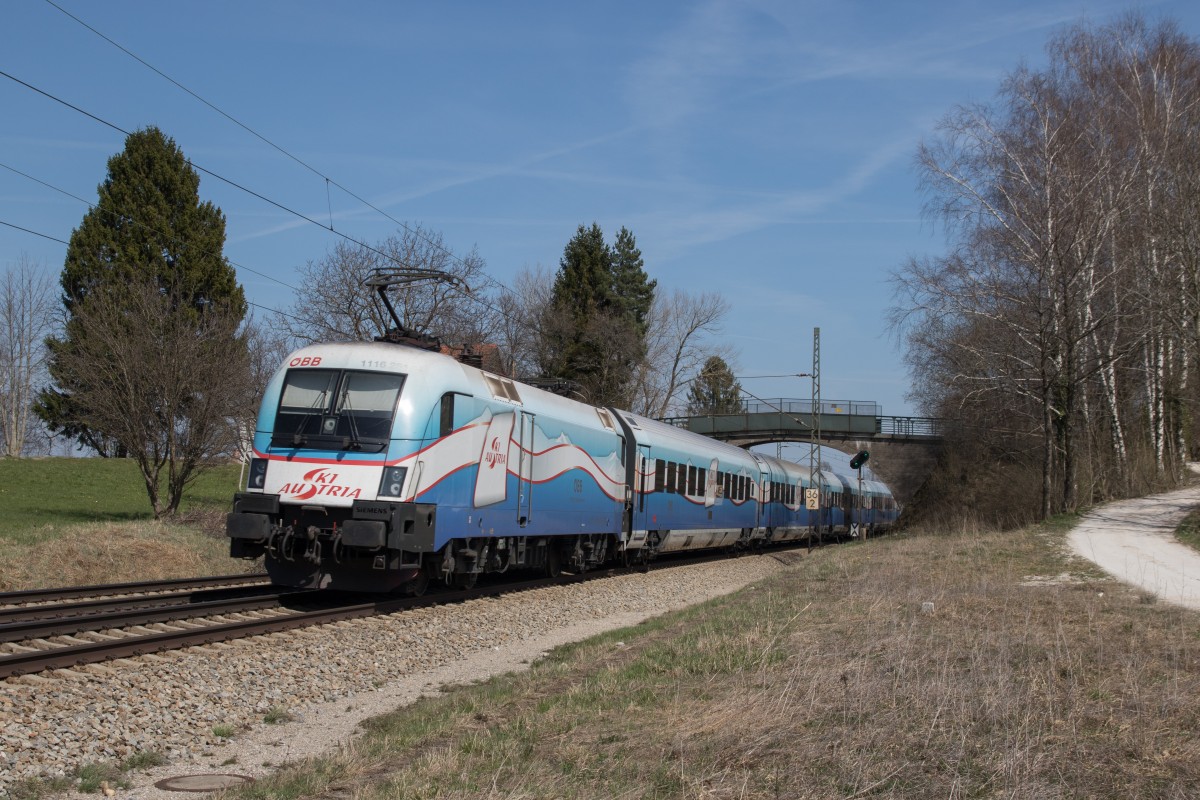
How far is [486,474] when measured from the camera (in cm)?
1416

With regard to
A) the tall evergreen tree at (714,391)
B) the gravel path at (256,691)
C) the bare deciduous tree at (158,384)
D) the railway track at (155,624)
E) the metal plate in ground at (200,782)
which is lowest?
the metal plate in ground at (200,782)

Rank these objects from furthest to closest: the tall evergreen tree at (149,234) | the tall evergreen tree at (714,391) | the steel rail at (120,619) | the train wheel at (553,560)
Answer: the tall evergreen tree at (714,391) → the tall evergreen tree at (149,234) → the train wheel at (553,560) → the steel rail at (120,619)

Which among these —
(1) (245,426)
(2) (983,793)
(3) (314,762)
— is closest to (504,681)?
(3) (314,762)

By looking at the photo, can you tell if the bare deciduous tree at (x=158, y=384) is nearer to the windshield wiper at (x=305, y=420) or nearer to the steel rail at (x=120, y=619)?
the windshield wiper at (x=305, y=420)

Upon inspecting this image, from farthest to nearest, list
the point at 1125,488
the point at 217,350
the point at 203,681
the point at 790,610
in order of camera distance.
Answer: the point at 1125,488, the point at 217,350, the point at 790,610, the point at 203,681

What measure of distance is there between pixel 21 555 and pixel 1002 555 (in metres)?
16.6

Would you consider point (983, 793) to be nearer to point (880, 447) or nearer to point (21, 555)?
point (21, 555)

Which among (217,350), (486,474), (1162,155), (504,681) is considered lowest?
(504,681)

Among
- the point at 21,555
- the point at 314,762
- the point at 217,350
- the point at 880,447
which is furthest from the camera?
the point at 880,447

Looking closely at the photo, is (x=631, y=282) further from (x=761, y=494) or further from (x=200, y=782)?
(x=200, y=782)

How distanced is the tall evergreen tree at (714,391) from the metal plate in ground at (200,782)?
56.4 metres

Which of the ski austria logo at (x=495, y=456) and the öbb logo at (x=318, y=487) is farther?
the ski austria logo at (x=495, y=456)

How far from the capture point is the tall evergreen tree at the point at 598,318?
5534cm

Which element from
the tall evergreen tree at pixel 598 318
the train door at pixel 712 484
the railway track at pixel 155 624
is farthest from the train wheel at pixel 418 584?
the tall evergreen tree at pixel 598 318
